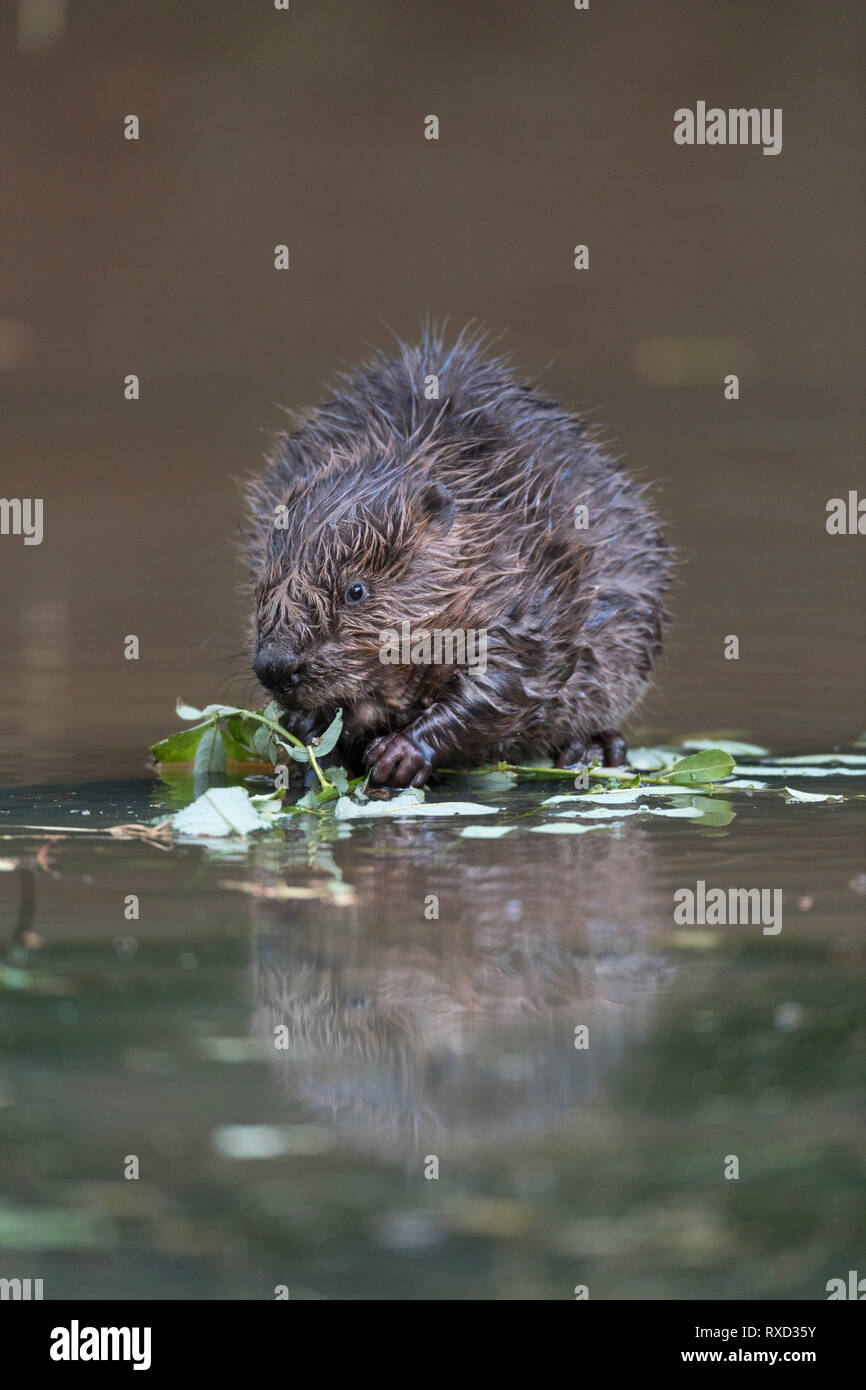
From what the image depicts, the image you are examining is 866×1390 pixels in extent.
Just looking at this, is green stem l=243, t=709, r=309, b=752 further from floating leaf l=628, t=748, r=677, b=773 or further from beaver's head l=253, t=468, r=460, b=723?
floating leaf l=628, t=748, r=677, b=773

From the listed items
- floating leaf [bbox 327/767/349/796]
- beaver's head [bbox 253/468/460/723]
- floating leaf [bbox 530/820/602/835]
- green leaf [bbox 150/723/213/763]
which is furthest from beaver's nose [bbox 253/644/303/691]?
floating leaf [bbox 530/820/602/835]

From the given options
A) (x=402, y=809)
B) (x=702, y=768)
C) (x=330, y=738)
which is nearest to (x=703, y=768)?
(x=702, y=768)

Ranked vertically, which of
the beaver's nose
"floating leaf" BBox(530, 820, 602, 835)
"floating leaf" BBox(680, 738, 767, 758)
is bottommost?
"floating leaf" BBox(530, 820, 602, 835)

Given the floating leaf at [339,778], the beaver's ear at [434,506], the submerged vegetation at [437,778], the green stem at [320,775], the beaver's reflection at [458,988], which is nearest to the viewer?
the beaver's reflection at [458,988]

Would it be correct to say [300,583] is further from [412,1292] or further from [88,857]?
[412,1292]

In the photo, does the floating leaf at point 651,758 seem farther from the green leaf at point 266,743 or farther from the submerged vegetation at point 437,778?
the green leaf at point 266,743

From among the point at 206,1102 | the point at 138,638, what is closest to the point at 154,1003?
the point at 206,1102

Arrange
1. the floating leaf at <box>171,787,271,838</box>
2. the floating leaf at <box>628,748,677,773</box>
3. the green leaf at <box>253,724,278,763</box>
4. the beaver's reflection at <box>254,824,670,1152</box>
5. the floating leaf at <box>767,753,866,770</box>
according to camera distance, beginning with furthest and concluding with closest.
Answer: the floating leaf at <box>628,748,677,773</box> → the floating leaf at <box>767,753,866,770</box> → the green leaf at <box>253,724,278,763</box> → the floating leaf at <box>171,787,271,838</box> → the beaver's reflection at <box>254,824,670,1152</box>

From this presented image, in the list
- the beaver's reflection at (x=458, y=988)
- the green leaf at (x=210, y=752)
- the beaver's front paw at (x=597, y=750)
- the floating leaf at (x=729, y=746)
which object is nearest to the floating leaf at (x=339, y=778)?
the green leaf at (x=210, y=752)
